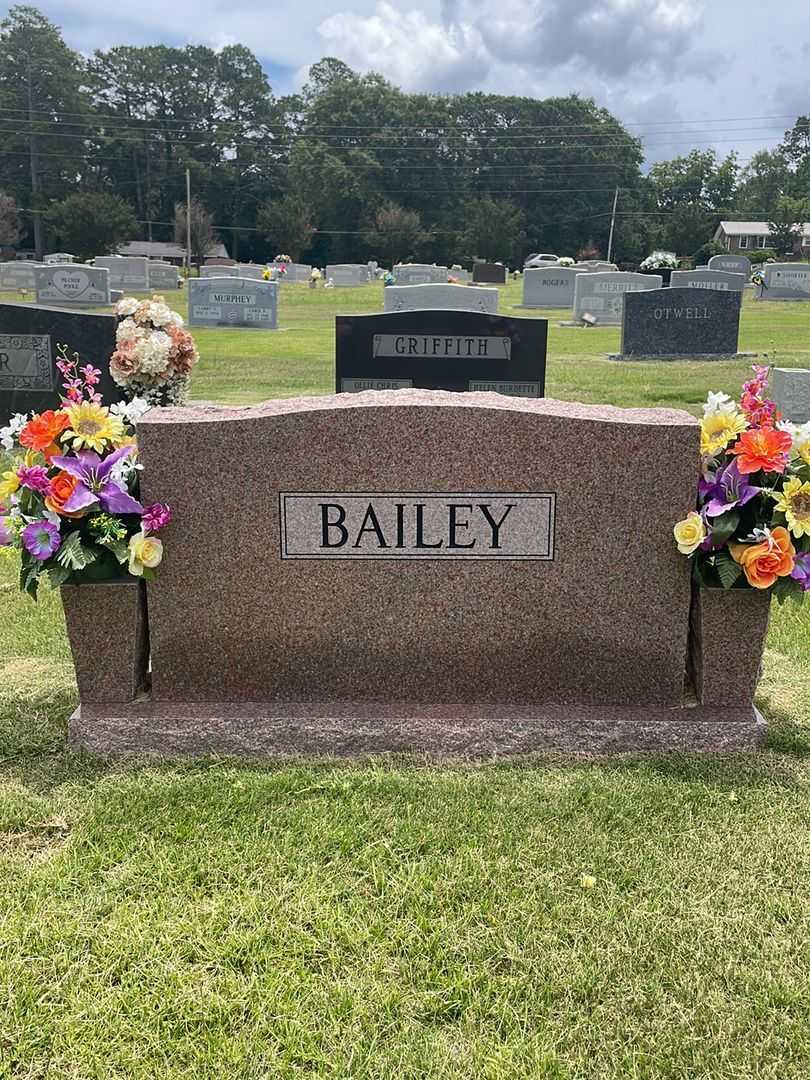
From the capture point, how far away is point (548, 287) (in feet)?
89.0

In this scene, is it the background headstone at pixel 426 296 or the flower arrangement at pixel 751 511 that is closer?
the flower arrangement at pixel 751 511

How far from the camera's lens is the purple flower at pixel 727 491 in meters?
3.25

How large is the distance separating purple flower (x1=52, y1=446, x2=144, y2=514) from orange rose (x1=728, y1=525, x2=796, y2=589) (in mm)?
2027

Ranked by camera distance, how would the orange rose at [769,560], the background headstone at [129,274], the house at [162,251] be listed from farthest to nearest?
the house at [162,251] < the background headstone at [129,274] < the orange rose at [769,560]

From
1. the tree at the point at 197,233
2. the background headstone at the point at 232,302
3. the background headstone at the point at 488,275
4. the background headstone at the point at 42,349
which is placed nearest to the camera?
the background headstone at the point at 42,349

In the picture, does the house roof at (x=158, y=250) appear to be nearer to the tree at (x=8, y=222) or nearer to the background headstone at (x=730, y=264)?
the tree at (x=8, y=222)

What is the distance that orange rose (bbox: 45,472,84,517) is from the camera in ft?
10.6

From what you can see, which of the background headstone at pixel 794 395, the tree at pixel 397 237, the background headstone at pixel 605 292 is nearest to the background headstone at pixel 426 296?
the background headstone at pixel 794 395

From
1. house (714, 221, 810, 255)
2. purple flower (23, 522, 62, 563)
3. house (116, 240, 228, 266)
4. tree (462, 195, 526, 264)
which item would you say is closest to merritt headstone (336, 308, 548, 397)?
purple flower (23, 522, 62, 563)

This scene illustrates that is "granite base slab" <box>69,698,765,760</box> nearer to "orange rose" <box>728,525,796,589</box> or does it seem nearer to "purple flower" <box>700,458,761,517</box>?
"orange rose" <box>728,525,796,589</box>

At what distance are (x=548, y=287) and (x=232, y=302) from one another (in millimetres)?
10343

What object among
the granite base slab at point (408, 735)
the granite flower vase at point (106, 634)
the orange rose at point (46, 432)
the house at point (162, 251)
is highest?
the house at point (162, 251)

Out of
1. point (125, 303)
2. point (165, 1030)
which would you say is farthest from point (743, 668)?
point (125, 303)

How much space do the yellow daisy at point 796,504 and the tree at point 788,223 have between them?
6952 centimetres
